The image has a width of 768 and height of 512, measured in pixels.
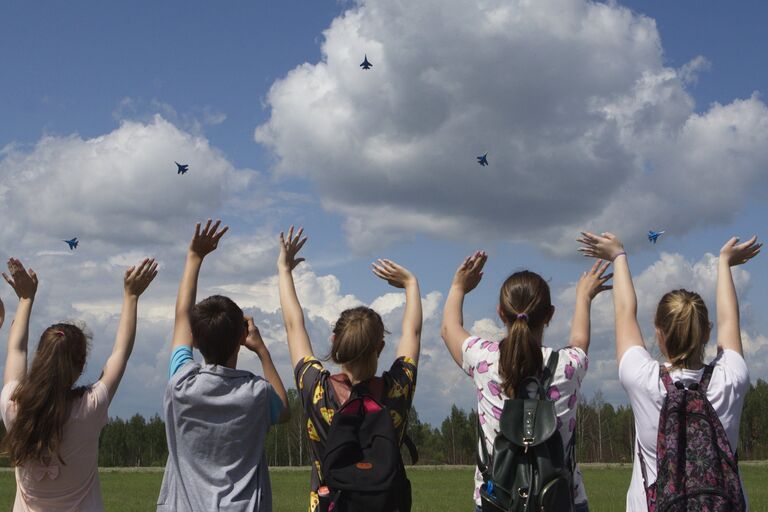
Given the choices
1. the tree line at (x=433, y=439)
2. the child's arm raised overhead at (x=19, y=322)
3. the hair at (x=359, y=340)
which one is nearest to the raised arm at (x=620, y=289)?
the hair at (x=359, y=340)

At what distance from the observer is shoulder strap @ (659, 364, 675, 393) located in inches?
201

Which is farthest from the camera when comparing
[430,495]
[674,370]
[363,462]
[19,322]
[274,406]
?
[430,495]

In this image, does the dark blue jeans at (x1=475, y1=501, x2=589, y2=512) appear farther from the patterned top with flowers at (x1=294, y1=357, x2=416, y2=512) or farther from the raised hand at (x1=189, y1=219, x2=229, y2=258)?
the raised hand at (x1=189, y1=219, x2=229, y2=258)

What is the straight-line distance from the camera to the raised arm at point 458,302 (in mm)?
5645

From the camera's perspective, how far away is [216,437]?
523cm

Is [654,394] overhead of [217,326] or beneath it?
beneath

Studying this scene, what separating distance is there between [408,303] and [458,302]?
33 cm

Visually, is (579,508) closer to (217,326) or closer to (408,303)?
(408,303)

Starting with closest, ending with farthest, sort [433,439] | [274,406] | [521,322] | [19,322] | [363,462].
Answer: [363,462], [521,322], [274,406], [19,322], [433,439]

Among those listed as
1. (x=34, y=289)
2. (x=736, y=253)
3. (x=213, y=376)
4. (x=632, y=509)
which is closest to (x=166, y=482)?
(x=213, y=376)

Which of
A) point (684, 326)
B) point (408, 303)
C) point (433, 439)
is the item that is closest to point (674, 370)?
point (684, 326)

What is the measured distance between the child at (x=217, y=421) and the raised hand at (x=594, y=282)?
2.16 meters

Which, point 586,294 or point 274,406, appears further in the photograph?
point 586,294

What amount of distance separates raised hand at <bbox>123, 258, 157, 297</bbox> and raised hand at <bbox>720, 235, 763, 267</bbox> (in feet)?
12.8
